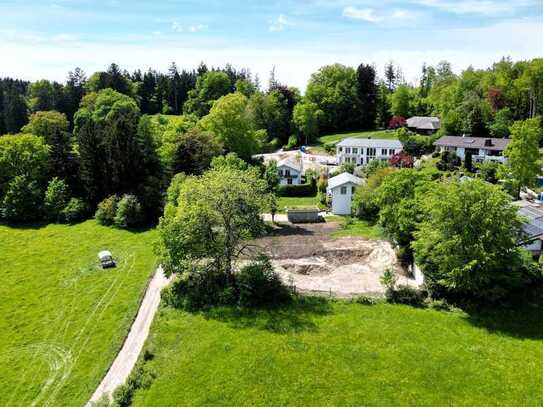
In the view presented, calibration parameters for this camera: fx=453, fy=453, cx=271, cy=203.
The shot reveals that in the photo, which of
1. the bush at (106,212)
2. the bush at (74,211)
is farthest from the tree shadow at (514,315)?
the bush at (74,211)

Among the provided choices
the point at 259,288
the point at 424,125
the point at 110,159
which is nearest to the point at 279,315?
the point at 259,288

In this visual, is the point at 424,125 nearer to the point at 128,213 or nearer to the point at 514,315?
the point at 128,213

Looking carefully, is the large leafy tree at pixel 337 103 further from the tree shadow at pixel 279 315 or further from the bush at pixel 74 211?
the tree shadow at pixel 279 315

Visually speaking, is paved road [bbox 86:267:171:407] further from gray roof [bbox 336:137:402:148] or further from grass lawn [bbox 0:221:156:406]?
gray roof [bbox 336:137:402:148]

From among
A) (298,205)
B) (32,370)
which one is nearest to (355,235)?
(298,205)

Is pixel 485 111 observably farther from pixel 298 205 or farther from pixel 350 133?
pixel 298 205
